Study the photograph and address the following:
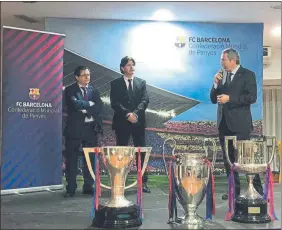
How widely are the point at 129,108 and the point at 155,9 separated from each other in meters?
0.85

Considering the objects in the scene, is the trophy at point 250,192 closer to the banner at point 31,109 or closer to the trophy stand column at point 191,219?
the trophy stand column at point 191,219

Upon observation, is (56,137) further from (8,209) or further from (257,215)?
(257,215)

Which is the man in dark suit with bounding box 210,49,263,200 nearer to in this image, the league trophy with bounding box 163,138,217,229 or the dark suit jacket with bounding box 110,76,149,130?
the dark suit jacket with bounding box 110,76,149,130

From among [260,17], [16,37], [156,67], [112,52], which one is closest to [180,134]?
[156,67]

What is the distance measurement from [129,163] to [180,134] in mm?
1779

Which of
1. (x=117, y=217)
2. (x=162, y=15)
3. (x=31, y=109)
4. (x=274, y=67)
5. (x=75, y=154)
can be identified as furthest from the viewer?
(x=274, y=67)

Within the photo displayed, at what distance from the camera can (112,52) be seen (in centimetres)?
351

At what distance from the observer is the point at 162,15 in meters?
3.40

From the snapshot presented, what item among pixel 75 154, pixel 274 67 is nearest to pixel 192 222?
pixel 75 154

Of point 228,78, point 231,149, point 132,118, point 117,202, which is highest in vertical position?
point 228,78

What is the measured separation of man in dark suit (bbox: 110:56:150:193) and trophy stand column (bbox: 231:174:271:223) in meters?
1.29

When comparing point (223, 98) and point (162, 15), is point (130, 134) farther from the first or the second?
point (162, 15)

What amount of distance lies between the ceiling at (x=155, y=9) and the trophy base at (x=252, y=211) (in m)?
1.77

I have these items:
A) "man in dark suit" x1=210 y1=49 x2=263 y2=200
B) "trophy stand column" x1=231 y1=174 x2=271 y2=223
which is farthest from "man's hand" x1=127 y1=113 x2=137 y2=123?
"trophy stand column" x1=231 y1=174 x2=271 y2=223
